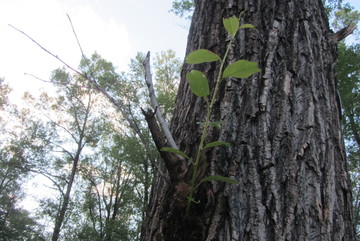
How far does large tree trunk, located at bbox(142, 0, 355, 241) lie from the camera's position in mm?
642

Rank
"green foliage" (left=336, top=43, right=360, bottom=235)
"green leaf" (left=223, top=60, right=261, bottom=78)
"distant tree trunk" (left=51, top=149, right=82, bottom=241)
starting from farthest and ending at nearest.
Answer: "distant tree trunk" (left=51, top=149, right=82, bottom=241), "green foliage" (left=336, top=43, right=360, bottom=235), "green leaf" (left=223, top=60, right=261, bottom=78)

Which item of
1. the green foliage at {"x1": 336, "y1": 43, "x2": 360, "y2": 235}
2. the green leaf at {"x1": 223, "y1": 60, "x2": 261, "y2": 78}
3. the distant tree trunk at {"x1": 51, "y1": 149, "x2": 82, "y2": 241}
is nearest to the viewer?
the green leaf at {"x1": 223, "y1": 60, "x2": 261, "y2": 78}

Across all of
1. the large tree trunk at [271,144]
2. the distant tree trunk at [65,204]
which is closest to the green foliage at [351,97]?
the large tree trunk at [271,144]

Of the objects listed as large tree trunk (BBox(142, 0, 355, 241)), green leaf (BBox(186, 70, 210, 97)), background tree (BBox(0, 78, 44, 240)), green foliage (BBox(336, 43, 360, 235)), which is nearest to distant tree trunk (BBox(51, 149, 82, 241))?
background tree (BBox(0, 78, 44, 240))

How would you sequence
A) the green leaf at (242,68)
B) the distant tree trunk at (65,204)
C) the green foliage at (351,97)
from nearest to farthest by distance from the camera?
1. the green leaf at (242,68)
2. the green foliage at (351,97)
3. the distant tree trunk at (65,204)

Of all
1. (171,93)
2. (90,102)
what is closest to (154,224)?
(171,93)

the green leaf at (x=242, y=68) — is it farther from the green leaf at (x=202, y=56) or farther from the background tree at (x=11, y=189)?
the background tree at (x=11, y=189)

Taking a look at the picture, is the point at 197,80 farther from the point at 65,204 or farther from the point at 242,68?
the point at 65,204

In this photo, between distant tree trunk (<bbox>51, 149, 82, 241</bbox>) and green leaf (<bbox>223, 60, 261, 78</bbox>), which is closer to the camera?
green leaf (<bbox>223, 60, 261, 78</bbox>)

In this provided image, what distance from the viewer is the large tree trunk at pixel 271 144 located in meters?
0.64

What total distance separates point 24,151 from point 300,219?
15.3 meters

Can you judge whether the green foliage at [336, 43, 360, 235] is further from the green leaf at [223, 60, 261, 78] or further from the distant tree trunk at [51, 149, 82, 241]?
the distant tree trunk at [51, 149, 82, 241]

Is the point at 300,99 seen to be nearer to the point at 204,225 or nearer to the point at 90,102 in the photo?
the point at 204,225

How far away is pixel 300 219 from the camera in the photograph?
24.5 inches
